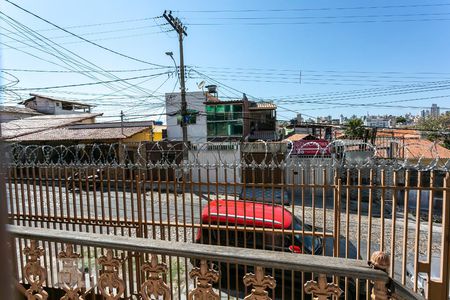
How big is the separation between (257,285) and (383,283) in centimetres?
57

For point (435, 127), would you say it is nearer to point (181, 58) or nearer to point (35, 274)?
point (181, 58)

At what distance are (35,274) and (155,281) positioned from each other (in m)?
0.84

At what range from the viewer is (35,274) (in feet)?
6.21

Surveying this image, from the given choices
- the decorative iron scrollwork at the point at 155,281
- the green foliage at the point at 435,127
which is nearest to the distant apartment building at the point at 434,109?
the green foliage at the point at 435,127

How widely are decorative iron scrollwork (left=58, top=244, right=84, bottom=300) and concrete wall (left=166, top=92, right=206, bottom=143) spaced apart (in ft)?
67.2

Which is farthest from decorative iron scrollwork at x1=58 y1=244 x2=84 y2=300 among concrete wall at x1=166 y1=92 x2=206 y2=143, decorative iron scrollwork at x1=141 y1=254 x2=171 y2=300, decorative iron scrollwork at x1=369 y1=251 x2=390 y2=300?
concrete wall at x1=166 y1=92 x2=206 y2=143

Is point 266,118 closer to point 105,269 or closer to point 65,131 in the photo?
point 65,131

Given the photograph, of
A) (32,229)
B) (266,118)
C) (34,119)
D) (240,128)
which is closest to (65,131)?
(34,119)

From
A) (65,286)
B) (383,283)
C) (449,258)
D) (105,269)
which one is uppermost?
(383,283)

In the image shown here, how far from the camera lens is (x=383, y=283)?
1292 mm

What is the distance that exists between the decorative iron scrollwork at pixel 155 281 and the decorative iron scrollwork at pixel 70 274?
51cm

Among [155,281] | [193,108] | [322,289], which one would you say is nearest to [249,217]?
[155,281]

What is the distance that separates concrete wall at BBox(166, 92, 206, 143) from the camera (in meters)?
22.6

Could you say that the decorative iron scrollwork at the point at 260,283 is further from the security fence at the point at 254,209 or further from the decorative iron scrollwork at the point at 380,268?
the security fence at the point at 254,209
